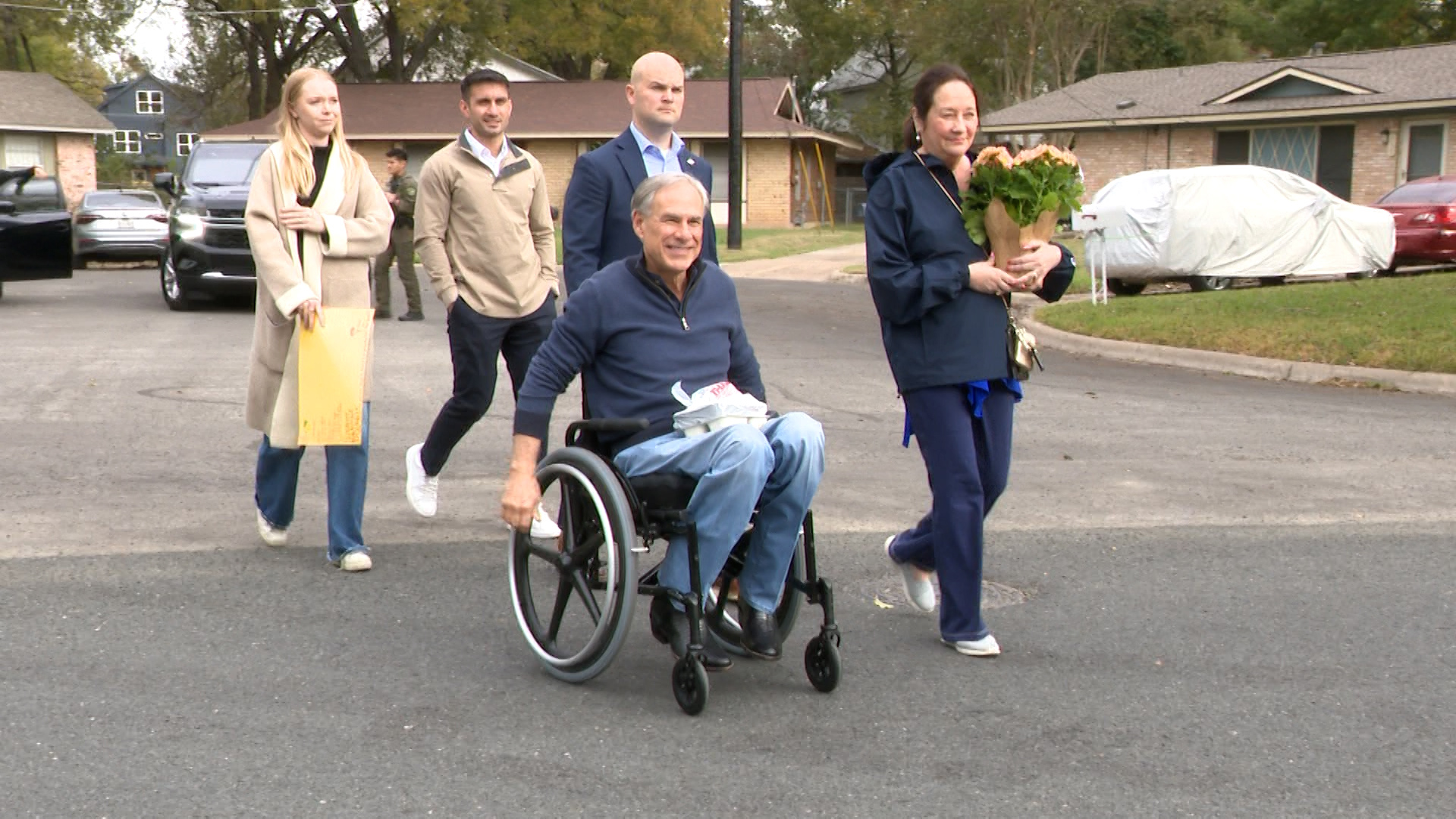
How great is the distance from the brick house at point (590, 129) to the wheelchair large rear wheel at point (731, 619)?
43.6m

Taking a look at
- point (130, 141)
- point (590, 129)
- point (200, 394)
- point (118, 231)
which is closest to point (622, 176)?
point (200, 394)

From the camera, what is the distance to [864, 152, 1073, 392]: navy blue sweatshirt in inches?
200

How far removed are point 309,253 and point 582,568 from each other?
2022mm

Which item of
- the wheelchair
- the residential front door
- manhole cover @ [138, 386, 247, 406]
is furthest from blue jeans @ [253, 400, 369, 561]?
the residential front door

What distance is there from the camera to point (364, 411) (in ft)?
20.7

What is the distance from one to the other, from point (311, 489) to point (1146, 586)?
403cm

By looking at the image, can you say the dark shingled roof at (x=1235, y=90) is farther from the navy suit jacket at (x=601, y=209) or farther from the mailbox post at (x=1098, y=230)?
the navy suit jacket at (x=601, y=209)

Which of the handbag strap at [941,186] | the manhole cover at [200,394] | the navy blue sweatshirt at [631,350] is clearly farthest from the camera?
the manhole cover at [200,394]

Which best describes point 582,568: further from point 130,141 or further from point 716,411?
point 130,141

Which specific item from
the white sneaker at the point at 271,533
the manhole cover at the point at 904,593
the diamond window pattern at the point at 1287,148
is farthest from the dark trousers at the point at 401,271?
the diamond window pattern at the point at 1287,148

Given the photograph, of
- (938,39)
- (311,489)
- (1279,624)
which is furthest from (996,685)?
(938,39)

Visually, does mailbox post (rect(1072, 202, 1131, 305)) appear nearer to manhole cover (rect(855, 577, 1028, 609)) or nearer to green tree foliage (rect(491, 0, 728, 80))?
manhole cover (rect(855, 577, 1028, 609))

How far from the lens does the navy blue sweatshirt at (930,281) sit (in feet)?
16.7

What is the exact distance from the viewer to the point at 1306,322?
15.0 meters
